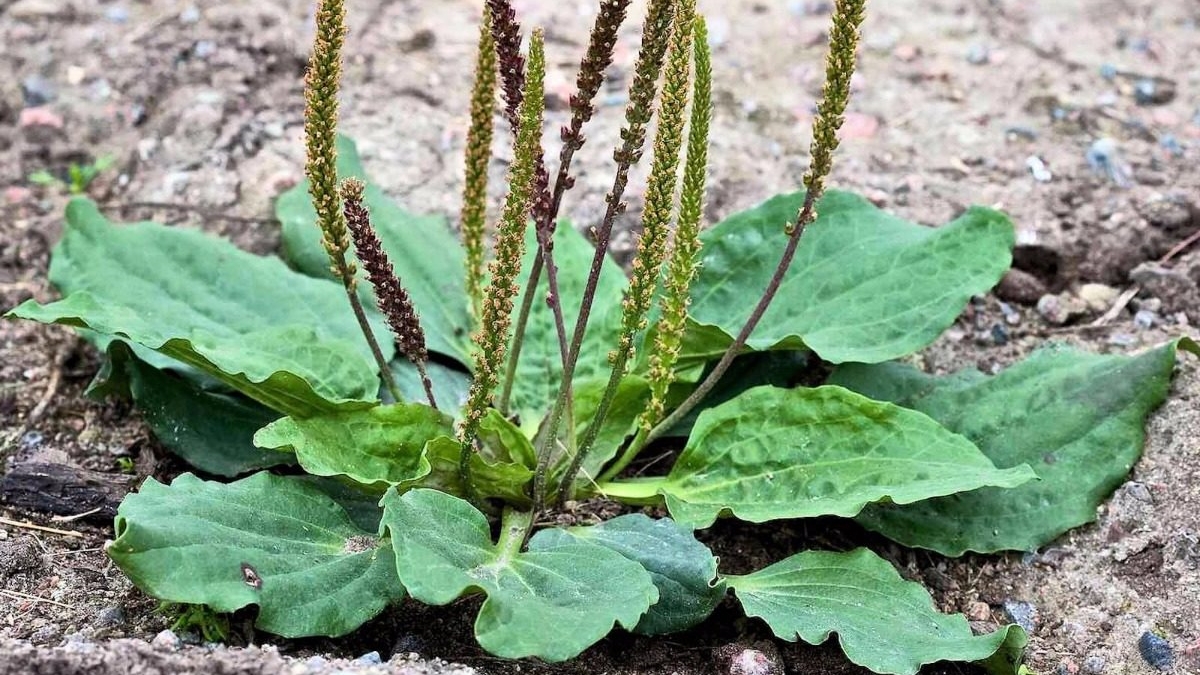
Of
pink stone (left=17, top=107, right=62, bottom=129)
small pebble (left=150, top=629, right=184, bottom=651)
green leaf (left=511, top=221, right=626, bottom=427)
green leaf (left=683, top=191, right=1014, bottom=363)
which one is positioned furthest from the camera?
pink stone (left=17, top=107, right=62, bottom=129)

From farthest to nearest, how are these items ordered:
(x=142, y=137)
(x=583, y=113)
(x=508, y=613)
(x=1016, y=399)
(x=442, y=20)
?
(x=442, y=20) → (x=142, y=137) → (x=1016, y=399) → (x=583, y=113) → (x=508, y=613)

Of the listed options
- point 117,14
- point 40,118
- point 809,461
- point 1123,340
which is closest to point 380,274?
point 809,461

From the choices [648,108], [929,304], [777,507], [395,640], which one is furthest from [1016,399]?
[395,640]

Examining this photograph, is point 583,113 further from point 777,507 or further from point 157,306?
point 157,306

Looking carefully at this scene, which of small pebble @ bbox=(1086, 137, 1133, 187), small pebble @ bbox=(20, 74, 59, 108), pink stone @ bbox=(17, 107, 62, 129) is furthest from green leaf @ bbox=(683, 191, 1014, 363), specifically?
small pebble @ bbox=(20, 74, 59, 108)

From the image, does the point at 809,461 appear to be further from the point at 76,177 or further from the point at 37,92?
the point at 37,92

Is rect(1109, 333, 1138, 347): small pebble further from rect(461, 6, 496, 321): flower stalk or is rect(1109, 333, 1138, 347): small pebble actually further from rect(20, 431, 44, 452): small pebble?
rect(20, 431, 44, 452): small pebble

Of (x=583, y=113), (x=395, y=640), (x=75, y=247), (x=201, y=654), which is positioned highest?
(x=583, y=113)
